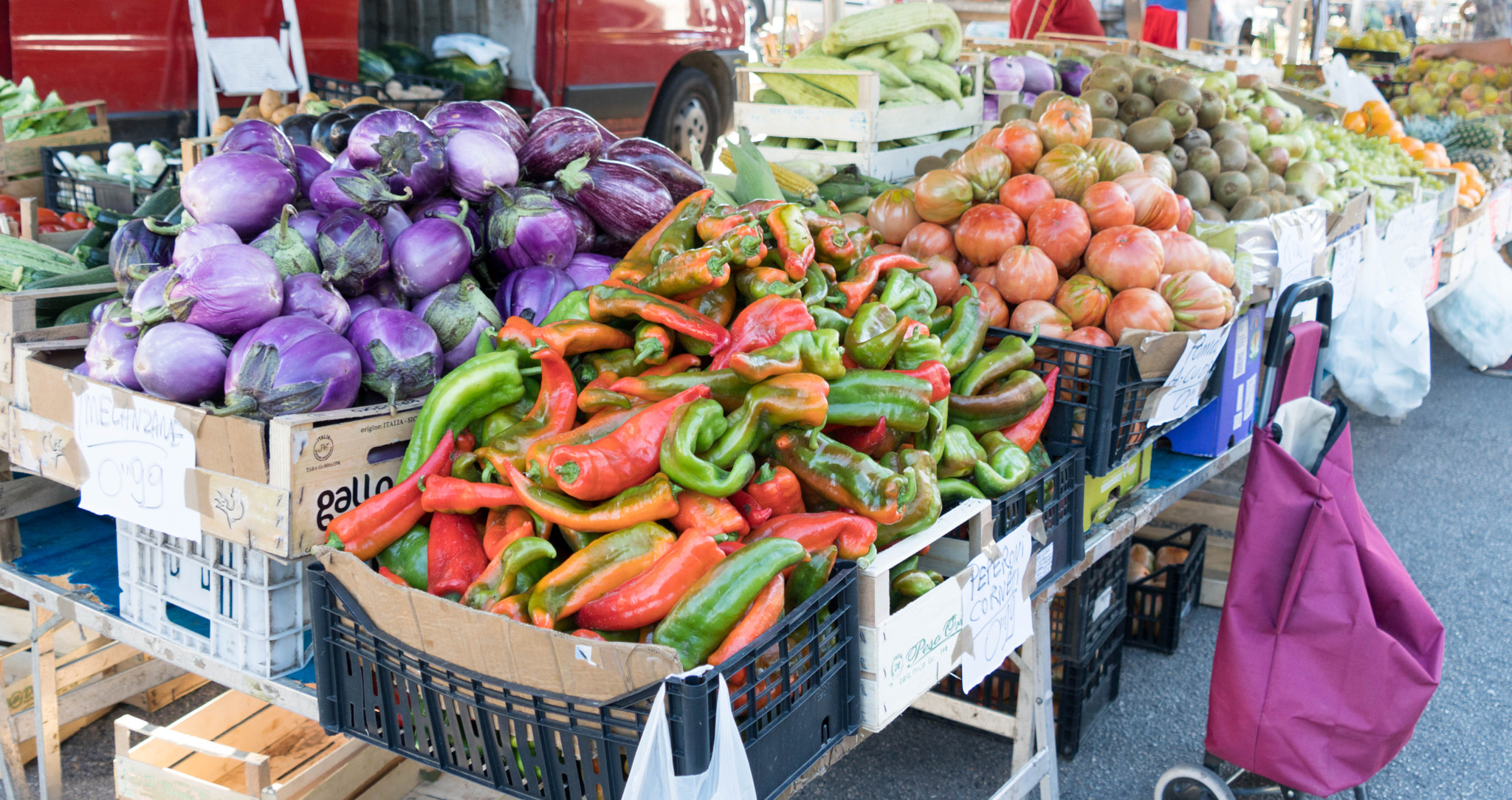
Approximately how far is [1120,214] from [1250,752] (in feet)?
4.09

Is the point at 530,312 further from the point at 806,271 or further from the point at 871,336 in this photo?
the point at 871,336

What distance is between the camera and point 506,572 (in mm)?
1457

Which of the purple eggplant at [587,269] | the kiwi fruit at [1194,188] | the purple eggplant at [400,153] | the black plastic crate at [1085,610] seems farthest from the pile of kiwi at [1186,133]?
the purple eggplant at [400,153]

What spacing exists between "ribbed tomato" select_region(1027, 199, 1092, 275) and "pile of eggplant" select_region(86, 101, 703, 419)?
841 millimetres

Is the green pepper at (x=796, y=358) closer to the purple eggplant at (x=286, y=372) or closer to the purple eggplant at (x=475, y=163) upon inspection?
the purple eggplant at (x=286, y=372)

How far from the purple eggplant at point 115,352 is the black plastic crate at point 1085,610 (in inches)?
80.7

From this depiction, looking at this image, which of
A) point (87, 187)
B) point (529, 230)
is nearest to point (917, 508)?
point (529, 230)

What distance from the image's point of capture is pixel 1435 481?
4.73 m

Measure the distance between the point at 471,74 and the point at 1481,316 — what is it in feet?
20.3

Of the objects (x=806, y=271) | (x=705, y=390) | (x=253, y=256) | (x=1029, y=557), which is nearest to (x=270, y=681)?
(x=253, y=256)

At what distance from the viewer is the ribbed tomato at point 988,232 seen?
2479 mm

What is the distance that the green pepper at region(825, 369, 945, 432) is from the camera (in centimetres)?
167

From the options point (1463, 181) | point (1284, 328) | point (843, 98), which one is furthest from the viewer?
point (1463, 181)

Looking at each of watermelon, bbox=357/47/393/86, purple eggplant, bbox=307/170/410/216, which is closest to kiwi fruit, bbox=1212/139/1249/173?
purple eggplant, bbox=307/170/410/216
